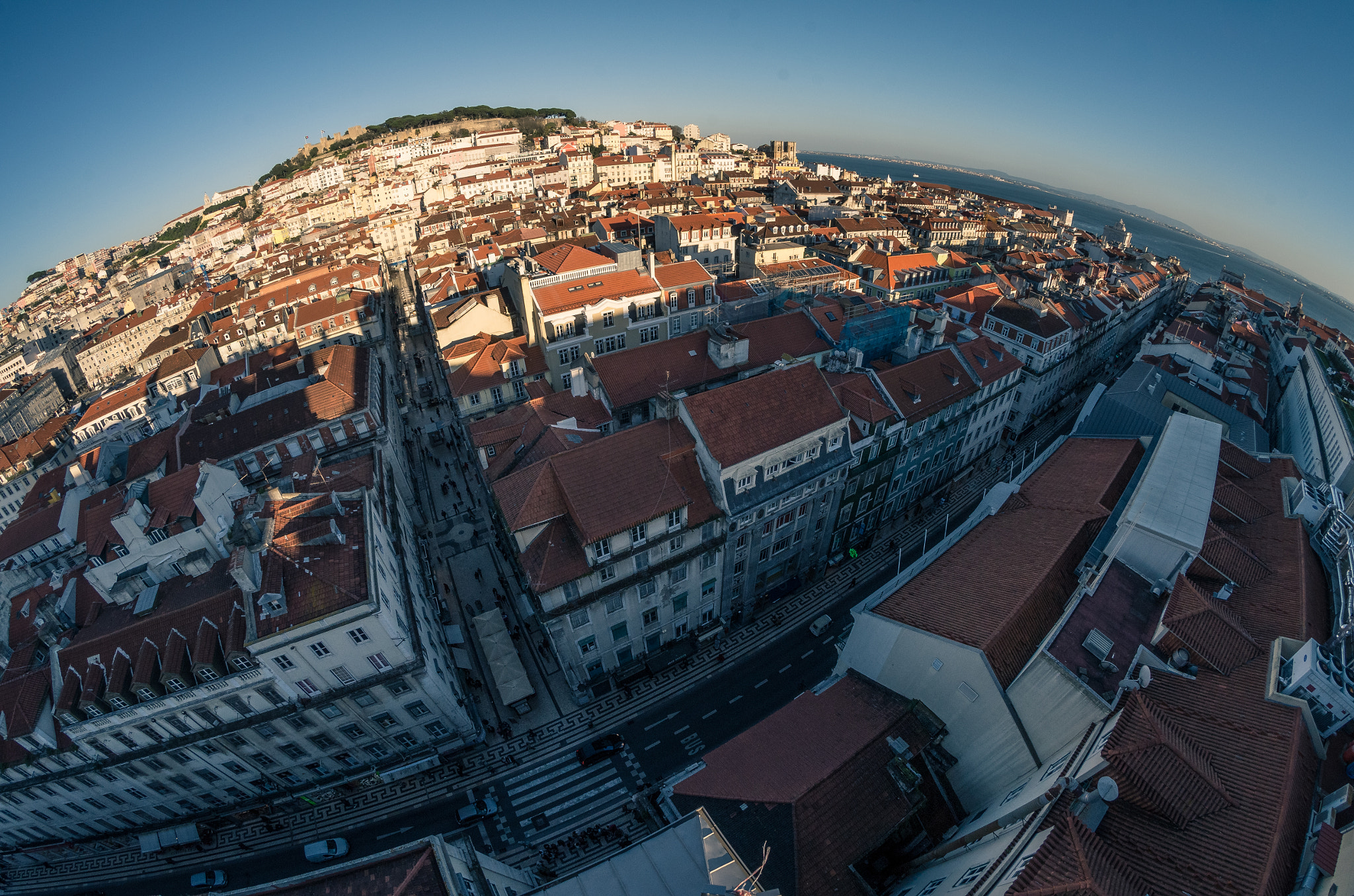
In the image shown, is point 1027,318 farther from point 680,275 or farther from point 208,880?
Answer: point 208,880

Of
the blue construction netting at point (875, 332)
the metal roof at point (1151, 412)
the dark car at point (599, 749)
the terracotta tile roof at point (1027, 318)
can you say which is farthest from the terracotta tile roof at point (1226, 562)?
the terracotta tile roof at point (1027, 318)

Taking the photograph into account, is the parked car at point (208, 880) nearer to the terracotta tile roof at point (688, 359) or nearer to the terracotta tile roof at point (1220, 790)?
the terracotta tile roof at point (688, 359)

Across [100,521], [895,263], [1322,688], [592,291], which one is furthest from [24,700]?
[895,263]

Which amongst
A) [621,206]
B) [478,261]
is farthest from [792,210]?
[478,261]

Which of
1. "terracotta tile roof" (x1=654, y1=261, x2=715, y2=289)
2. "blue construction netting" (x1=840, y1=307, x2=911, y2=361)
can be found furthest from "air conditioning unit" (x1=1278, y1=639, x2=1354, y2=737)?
"terracotta tile roof" (x1=654, y1=261, x2=715, y2=289)

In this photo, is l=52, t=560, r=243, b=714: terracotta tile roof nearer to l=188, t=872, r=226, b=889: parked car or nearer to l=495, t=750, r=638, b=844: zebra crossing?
l=188, t=872, r=226, b=889: parked car

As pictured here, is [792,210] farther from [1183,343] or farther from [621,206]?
[1183,343]
